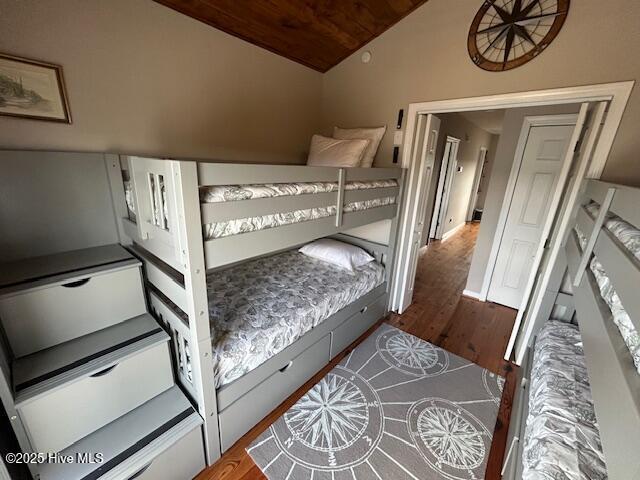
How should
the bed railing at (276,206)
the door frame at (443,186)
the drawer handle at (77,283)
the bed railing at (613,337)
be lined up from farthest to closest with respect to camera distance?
the door frame at (443,186)
the drawer handle at (77,283)
the bed railing at (276,206)
the bed railing at (613,337)

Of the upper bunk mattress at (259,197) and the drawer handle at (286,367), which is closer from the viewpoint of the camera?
the upper bunk mattress at (259,197)

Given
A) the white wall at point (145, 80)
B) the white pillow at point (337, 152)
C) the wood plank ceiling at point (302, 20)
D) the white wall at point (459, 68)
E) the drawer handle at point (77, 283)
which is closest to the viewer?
the drawer handle at point (77, 283)

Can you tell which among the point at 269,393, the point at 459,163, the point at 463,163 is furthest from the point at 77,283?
the point at 463,163

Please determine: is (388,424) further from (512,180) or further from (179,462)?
(512,180)

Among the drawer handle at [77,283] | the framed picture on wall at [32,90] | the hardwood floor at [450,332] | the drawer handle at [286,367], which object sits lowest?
the hardwood floor at [450,332]

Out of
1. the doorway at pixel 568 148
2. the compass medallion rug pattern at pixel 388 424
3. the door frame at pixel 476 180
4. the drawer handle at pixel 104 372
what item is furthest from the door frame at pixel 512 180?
the door frame at pixel 476 180

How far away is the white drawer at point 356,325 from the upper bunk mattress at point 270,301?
19cm

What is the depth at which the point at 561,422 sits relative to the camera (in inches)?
44.3

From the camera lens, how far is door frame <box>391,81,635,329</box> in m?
1.60

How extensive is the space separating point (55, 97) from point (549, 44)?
2896 mm

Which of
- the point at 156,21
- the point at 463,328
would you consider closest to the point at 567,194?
the point at 463,328

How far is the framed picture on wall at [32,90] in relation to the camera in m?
1.30

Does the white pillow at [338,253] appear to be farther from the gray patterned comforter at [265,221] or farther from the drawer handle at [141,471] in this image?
the drawer handle at [141,471]

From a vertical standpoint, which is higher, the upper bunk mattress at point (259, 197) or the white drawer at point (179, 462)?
the upper bunk mattress at point (259, 197)
